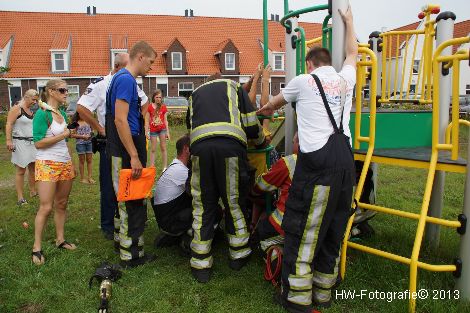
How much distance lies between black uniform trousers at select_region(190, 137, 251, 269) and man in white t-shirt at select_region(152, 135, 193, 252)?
50 centimetres

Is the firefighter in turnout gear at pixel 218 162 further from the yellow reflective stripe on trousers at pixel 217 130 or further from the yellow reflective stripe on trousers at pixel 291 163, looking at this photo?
the yellow reflective stripe on trousers at pixel 291 163

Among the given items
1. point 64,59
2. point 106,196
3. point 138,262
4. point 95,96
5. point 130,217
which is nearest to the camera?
point 130,217

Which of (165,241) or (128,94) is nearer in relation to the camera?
(128,94)

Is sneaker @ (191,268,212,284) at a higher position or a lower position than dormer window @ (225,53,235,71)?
lower

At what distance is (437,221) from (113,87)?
2.95m

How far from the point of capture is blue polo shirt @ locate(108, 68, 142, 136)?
3.68 meters

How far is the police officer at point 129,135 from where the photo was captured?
3695 millimetres

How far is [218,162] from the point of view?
3650 mm

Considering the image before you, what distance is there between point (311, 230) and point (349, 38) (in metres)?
1.61

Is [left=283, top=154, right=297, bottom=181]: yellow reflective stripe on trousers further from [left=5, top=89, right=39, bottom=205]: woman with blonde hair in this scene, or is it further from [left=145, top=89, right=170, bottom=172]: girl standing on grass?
[left=145, top=89, right=170, bottom=172]: girl standing on grass

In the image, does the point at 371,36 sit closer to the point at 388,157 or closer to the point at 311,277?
the point at 388,157

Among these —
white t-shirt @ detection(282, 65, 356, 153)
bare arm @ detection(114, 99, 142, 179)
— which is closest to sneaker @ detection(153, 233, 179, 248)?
bare arm @ detection(114, 99, 142, 179)

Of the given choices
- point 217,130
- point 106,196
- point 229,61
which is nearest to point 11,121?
point 106,196

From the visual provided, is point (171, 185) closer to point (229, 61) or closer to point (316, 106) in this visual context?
point (316, 106)
